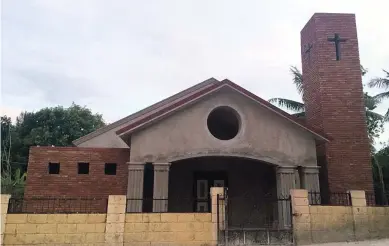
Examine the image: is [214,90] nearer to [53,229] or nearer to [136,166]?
[136,166]

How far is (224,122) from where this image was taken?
14.6 metres

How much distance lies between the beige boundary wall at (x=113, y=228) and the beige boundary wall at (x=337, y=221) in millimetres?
2400

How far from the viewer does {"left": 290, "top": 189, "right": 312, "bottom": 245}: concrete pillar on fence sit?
1031 centimetres

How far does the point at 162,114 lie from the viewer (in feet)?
39.5

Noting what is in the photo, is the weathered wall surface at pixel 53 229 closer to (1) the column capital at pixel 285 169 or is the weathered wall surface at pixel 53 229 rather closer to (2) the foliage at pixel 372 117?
(1) the column capital at pixel 285 169

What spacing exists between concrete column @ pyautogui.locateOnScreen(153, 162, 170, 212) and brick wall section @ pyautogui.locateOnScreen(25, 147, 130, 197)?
161cm

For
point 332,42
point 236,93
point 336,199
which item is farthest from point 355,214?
point 332,42

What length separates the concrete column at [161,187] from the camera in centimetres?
1157

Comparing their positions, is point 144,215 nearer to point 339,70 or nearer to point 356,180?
point 356,180

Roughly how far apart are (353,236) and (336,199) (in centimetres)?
199

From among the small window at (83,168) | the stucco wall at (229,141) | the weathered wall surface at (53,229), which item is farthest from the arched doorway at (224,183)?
the weathered wall surface at (53,229)

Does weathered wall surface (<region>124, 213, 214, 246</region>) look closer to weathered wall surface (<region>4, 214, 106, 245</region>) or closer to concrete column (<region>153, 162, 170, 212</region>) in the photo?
weathered wall surface (<region>4, 214, 106, 245</region>)

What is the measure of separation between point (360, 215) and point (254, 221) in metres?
4.04

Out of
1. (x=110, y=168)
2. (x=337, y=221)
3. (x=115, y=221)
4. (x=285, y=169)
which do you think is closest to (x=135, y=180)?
(x=110, y=168)
